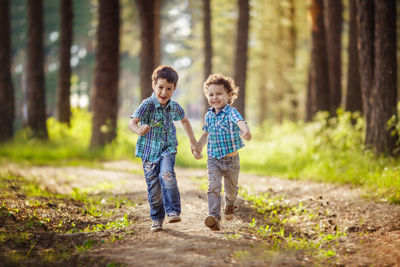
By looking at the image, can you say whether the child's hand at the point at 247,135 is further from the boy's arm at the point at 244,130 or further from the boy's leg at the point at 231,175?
the boy's leg at the point at 231,175

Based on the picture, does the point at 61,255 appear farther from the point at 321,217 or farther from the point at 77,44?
the point at 77,44

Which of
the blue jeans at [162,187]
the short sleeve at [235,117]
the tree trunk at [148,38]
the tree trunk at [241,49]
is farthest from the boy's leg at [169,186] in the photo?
the tree trunk at [241,49]

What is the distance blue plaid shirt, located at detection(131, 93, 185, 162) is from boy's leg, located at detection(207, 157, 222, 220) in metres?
0.54

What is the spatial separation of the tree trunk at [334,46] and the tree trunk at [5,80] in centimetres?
1304

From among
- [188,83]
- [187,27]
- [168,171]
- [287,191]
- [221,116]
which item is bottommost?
[287,191]

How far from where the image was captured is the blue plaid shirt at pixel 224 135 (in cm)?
520

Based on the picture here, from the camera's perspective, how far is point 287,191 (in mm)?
8906

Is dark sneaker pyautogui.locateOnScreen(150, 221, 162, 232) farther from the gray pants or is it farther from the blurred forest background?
the blurred forest background

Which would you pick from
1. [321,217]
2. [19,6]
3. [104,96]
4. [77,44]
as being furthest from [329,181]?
[77,44]

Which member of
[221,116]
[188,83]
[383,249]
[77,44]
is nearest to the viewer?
[383,249]

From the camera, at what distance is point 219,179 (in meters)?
5.25

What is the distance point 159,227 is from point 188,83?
32902 millimetres

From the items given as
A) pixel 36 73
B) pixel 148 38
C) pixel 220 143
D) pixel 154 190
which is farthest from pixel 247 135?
pixel 36 73

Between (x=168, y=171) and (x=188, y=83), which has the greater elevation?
(x=188, y=83)
